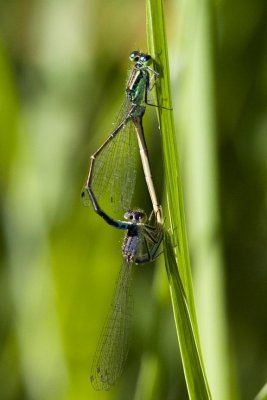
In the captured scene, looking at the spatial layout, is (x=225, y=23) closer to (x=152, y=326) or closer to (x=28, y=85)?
(x=28, y=85)

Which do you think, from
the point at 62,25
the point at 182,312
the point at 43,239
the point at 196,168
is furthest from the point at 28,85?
the point at 182,312

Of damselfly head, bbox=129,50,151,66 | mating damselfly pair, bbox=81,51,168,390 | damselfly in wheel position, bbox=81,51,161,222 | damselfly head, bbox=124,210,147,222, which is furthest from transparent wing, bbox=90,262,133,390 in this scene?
damselfly head, bbox=129,50,151,66

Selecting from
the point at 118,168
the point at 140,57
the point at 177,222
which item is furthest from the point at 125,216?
the point at 177,222

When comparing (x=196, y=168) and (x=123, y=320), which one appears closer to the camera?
(x=196, y=168)

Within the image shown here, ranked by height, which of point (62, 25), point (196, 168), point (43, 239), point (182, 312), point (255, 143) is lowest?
point (182, 312)

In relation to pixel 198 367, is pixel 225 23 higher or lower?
higher

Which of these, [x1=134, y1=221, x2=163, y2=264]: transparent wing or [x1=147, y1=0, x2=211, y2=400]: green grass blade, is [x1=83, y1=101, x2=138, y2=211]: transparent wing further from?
[x1=147, y1=0, x2=211, y2=400]: green grass blade
